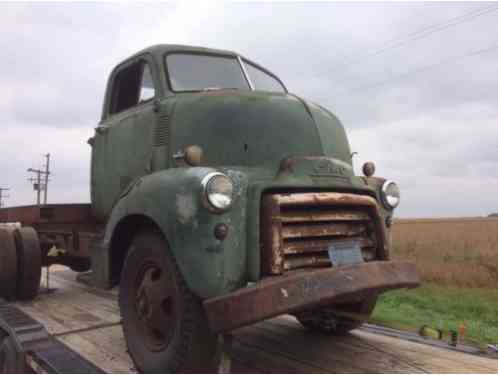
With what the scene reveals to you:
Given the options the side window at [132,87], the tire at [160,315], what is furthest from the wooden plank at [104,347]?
the side window at [132,87]

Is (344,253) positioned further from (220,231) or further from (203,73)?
(203,73)

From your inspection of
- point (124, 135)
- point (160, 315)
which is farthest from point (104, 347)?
point (124, 135)

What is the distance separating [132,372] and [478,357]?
2.27 metres

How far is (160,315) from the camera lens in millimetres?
2885

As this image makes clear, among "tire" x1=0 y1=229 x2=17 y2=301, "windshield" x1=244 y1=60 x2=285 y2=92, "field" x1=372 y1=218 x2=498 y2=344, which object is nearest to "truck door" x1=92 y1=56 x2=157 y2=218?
"windshield" x1=244 y1=60 x2=285 y2=92

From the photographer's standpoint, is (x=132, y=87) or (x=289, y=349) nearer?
(x=289, y=349)

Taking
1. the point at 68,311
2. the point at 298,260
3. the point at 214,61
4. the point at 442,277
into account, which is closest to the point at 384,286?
the point at 298,260

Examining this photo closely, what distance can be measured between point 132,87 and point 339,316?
2.76 meters

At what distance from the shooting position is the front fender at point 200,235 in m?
2.59

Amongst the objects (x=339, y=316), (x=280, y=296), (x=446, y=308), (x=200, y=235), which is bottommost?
(x=446, y=308)

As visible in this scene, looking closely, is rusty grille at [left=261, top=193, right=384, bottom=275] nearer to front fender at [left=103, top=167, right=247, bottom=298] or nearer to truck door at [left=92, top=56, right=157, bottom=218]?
front fender at [left=103, top=167, right=247, bottom=298]

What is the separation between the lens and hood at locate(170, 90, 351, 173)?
10.7 ft

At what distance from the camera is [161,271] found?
2.97 metres

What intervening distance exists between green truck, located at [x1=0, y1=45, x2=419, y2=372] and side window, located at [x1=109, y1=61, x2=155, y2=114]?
1.1 inches
